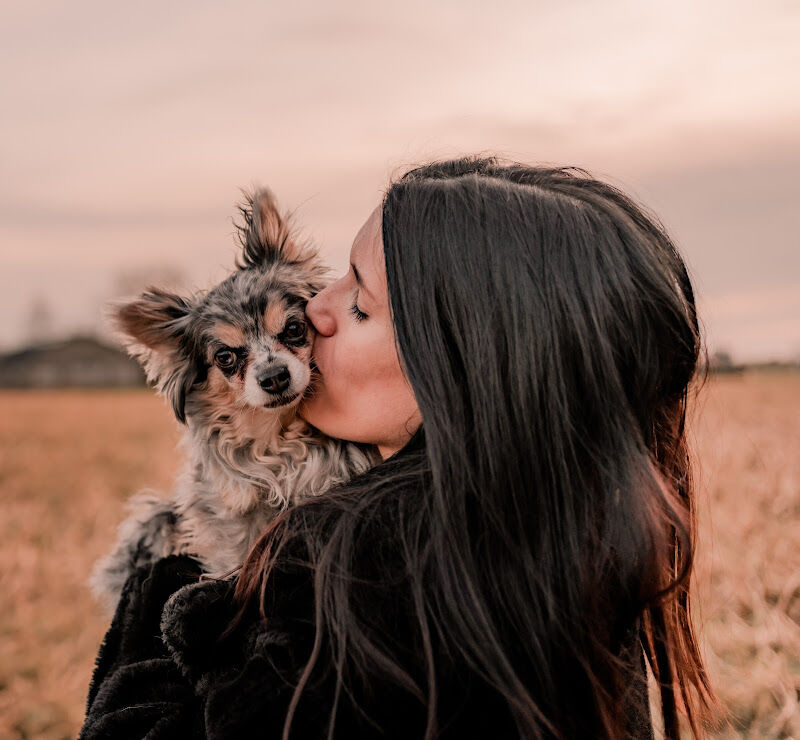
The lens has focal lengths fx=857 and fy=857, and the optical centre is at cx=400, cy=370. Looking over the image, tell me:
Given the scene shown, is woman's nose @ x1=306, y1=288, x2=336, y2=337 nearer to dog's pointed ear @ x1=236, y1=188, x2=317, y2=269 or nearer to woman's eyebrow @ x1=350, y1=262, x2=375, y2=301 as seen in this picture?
woman's eyebrow @ x1=350, y1=262, x2=375, y2=301

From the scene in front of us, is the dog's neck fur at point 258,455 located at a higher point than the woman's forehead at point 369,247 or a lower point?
lower

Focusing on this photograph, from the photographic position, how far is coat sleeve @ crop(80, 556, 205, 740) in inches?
78.9

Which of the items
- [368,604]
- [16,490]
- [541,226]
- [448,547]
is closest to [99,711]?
[368,604]

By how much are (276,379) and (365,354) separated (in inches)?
28.9

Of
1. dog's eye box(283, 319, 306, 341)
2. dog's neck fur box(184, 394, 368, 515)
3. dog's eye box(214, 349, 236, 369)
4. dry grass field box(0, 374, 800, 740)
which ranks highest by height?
dog's eye box(283, 319, 306, 341)

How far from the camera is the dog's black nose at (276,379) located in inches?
127

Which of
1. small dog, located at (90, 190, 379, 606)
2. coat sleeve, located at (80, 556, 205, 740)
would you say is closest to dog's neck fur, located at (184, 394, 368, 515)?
small dog, located at (90, 190, 379, 606)

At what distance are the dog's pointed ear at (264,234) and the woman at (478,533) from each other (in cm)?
Answer: 142

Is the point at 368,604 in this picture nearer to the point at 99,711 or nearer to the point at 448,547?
the point at 448,547

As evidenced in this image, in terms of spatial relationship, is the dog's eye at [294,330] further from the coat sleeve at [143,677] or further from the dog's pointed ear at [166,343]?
the coat sleeve at [143,677]

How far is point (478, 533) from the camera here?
6.77 ft

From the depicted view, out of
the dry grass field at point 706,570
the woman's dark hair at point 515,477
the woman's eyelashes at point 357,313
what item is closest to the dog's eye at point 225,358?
the dry grass field at point 706,570

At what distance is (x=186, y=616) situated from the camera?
2008 mm

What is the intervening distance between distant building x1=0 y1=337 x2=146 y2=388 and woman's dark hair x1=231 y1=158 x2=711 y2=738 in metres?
41.8
